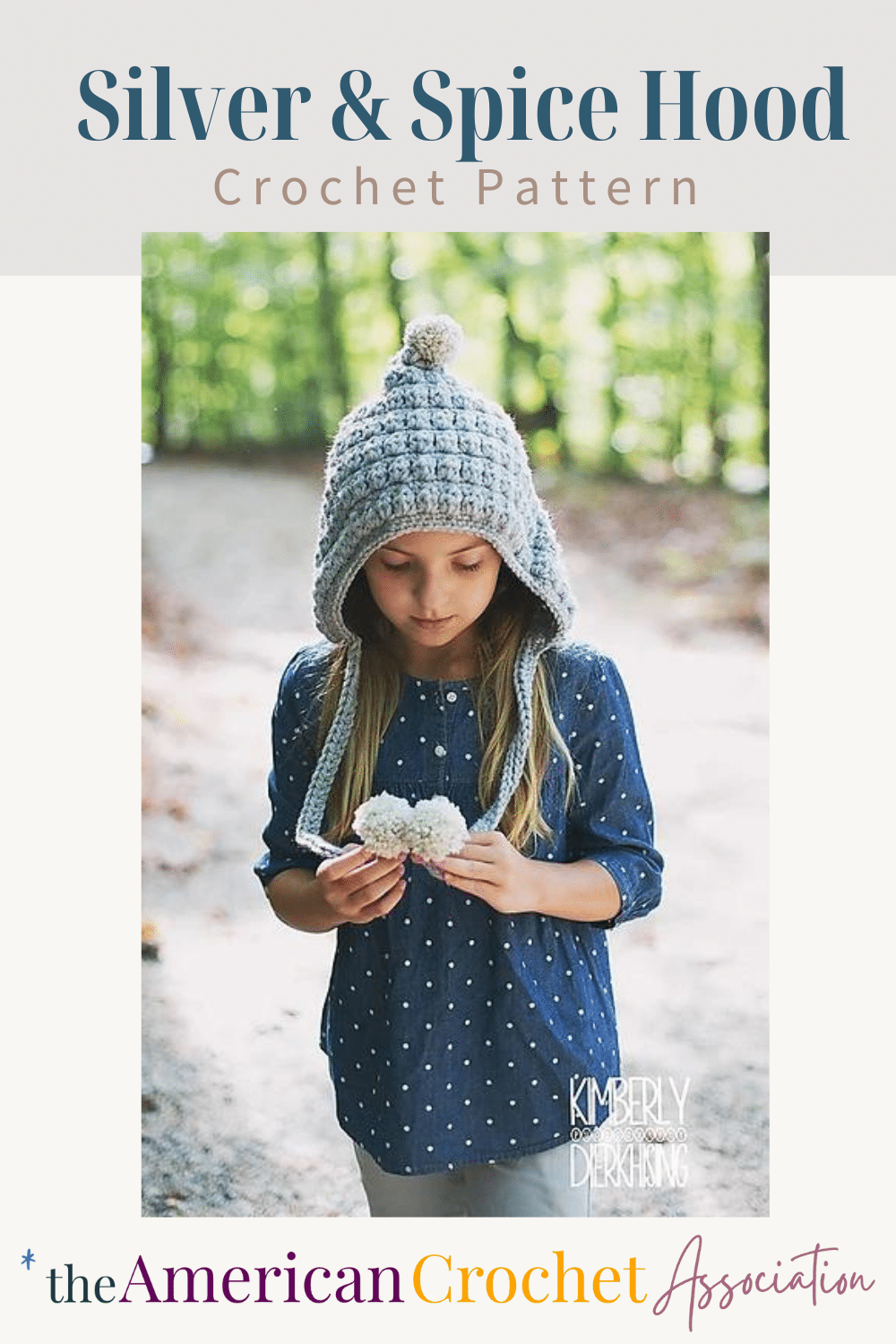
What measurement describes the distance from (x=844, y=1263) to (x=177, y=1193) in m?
1.11

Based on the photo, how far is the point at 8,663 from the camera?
6.72ft

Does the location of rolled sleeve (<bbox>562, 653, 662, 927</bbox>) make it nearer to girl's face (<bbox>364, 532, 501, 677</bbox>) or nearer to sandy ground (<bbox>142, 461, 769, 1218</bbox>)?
girl's face (<bbox>364, 532, 501, 677</bbox>)

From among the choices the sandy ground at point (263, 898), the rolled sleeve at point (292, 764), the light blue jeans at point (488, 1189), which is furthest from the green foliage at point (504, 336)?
the light blue jeans at point (488, 1189)

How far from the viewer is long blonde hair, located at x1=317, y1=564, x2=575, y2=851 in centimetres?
169

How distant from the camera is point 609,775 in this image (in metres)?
1.70

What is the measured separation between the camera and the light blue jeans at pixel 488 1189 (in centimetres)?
172

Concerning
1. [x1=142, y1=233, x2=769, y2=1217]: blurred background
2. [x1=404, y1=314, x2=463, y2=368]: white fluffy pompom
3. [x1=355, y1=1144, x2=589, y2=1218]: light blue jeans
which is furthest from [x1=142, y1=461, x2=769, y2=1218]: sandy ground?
[x1=404, y1=314, x2=463, y2=368]: white fluffy pompom

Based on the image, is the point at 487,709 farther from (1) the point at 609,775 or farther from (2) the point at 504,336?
(2) the point at 504,336

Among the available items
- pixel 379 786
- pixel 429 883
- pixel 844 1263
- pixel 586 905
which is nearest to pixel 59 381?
pixel 379 786

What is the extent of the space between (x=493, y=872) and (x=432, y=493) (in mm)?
431
